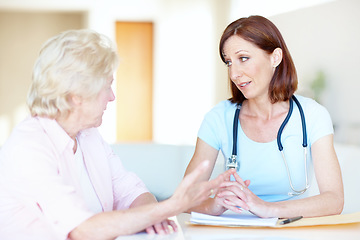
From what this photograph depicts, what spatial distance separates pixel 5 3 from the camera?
26.3ft

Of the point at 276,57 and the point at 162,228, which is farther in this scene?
the point at 276,57

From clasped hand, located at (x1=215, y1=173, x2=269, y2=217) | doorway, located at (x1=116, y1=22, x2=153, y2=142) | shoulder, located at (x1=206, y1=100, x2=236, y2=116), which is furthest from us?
doorway, located at (x1=116, y1=22, x2=153, y2=142)

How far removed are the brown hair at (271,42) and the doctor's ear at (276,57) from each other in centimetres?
1

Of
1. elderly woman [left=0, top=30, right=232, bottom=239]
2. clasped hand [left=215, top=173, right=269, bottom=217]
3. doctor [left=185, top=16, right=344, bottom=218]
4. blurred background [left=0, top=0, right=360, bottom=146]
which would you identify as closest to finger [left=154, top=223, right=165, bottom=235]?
elderly woman [left=0, top=30, right=232, bottom=239]

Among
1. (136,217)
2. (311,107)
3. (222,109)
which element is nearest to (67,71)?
(136,217)

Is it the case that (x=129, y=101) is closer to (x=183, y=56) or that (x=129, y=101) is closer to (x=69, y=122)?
(x=183, y=56)

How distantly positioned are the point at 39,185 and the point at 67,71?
28cm

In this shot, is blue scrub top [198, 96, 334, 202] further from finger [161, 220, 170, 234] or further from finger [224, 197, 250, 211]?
finger [161, 220, 170, 234]

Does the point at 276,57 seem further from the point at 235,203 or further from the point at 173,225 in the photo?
the point at 173,225

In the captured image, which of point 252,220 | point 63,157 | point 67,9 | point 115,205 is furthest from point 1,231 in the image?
point 67,9

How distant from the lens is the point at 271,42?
1.70m

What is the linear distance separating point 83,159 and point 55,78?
308 millimetres

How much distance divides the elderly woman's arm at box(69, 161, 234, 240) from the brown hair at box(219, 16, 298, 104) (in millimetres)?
746

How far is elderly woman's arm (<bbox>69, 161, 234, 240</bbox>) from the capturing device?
1.08m
